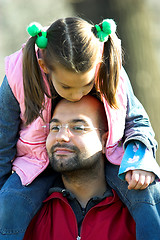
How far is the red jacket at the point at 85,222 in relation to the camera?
373 centimetres

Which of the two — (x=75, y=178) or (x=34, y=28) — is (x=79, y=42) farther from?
(x=75, y=178)

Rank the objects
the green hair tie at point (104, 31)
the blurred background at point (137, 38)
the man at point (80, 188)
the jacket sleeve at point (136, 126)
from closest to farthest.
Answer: the green hair tie at point (104, 31) < the jacket sleeve at point (136, 126) < the man at point (80, 188) < the blurred background at point (137, 38)

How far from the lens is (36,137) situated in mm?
3797

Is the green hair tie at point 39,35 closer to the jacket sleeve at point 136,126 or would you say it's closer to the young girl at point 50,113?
the young girl at point 50,113

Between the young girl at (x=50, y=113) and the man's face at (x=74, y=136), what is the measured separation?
79 mm

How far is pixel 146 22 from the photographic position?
4.71 metres

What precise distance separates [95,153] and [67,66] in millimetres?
837

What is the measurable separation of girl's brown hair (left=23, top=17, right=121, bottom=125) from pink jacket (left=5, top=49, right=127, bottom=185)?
0.27 ft

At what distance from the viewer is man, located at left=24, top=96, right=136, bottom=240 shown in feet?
12.4

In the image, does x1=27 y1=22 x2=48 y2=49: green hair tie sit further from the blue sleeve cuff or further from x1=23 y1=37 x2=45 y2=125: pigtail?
the blue sleeve cuff

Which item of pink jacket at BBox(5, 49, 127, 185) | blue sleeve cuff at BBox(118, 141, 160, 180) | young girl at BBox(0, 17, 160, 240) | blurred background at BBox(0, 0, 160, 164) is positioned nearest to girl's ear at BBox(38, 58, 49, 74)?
young girl at BBox(0, 17, 160, 240)

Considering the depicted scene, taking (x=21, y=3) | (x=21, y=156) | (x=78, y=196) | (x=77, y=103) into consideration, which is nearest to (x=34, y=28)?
(x=77, y=103)

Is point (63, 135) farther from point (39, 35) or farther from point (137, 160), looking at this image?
point (39, 35)

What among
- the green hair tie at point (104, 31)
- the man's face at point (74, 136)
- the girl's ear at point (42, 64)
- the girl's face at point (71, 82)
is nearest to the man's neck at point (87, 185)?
the man's face at point (74, 136)
